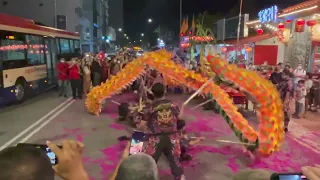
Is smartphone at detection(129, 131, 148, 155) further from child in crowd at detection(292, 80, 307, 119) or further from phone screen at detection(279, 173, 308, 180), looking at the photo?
child in crowd at detection(292, 80, 307, 119)

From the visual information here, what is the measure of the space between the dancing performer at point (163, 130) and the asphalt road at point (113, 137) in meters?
1.43

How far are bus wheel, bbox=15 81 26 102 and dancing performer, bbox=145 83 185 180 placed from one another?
1033cm

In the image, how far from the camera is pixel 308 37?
17547 millimetres

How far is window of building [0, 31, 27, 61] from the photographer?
13.0 m

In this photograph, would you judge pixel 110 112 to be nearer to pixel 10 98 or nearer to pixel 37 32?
pixel 10 98

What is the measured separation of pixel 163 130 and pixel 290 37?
1659 centimetres

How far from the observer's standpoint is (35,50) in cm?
1636

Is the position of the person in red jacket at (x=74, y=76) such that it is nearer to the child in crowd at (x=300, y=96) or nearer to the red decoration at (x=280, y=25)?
the child in crowd at (x=300, y=96)

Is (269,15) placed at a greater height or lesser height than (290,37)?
greater

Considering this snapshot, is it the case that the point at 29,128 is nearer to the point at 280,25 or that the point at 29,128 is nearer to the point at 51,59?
the point at 51,59

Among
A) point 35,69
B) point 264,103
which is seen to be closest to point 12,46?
point 35,69

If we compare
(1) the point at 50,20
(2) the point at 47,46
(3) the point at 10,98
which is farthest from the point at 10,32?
(1) the point at 50,20

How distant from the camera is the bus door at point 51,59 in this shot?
18.3 m

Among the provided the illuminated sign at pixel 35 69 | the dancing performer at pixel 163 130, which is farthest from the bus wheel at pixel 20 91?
the dancing performer at pixel 163 130
